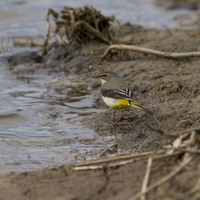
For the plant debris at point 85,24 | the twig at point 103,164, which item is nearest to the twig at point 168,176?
the twig at point 103,164

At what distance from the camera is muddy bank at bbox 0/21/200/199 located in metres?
4.32

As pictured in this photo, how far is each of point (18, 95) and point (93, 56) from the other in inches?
115

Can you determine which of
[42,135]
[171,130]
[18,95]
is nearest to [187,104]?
[171,130]

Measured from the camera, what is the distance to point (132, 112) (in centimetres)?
805

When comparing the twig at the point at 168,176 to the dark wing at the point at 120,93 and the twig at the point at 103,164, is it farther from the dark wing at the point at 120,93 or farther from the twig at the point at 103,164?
the dark wing at the point at 120,93

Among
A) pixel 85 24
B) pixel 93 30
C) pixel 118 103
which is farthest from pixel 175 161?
pixel 93 30

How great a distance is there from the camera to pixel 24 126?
7992 millimetres

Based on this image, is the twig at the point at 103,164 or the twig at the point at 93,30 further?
the twig at the point at 93,30

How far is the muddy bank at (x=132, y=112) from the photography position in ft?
14.2

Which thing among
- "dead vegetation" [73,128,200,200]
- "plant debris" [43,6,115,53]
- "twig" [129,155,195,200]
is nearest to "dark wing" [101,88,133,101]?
"dead vegetation" [73,128,200,200]

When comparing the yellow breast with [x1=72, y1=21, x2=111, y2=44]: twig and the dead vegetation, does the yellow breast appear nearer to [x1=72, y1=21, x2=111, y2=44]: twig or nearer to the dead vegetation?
the dead vegetation

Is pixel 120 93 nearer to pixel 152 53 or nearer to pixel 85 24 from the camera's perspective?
pixel 152 53

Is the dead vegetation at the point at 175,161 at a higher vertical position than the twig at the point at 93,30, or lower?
lower

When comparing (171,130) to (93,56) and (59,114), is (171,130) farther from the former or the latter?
(93,56)
